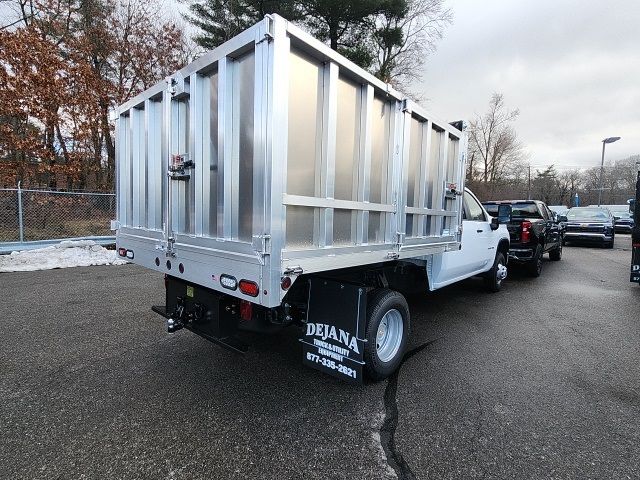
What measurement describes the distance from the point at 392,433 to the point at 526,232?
23.1ft

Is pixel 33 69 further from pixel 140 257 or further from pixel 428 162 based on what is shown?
pixel 428 162

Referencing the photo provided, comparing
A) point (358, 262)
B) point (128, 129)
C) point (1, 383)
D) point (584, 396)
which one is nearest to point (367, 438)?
point (358, 262)

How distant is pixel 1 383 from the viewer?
3174mm

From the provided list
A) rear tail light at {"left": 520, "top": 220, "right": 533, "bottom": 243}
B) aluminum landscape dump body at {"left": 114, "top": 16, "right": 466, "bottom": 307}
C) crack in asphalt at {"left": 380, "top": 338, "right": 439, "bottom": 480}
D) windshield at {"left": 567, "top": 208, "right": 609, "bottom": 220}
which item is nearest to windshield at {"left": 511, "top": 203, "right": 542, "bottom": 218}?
rear tail light at {"left": 520, "top": 220, "right": 533, "bottom": 243}

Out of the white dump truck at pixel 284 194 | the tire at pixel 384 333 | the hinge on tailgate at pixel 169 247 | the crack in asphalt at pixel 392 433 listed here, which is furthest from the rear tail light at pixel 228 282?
the crack in asphalt at pixel 392 433

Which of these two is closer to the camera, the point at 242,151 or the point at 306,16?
the point at 242,151

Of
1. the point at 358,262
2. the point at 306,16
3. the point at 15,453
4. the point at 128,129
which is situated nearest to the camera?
the point at 15,453

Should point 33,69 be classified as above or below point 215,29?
below

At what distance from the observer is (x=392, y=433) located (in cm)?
262

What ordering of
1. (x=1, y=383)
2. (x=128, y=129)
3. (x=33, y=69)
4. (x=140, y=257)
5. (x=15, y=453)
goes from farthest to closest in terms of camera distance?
(x=33, y=69) → (x=128, y=129) → (x=140, y=257) → (x=1, y=383) → (x=15, y=453)

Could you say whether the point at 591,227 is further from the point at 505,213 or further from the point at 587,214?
the point at 505,213

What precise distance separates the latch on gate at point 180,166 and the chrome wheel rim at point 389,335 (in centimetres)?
218

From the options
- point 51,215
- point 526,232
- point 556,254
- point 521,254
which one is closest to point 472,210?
point 526,232

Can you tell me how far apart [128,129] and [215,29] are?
1656cm
